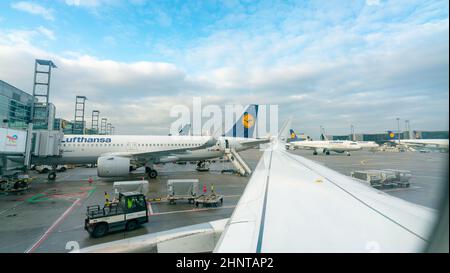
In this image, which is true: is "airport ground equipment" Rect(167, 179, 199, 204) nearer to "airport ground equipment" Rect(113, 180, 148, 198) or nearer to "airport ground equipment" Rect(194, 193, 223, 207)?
"airport ground equipment" Rect(194, 193, 223, 207)

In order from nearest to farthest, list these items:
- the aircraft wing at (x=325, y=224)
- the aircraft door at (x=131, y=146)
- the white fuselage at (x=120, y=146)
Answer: the aircraft wing at (x=325, y=224) < the white fuselage at (x=120, y=146) < the aircraft door at (x=131, y=146)

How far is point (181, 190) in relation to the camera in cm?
1229

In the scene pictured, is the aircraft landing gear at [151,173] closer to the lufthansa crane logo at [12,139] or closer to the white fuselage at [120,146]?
the white fuselage at [120,146]

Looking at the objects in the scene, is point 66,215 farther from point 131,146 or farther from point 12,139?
point 131,146

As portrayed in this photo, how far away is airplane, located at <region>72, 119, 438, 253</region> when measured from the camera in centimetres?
227

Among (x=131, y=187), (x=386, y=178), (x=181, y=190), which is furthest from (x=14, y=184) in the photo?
(x=386, y=178)

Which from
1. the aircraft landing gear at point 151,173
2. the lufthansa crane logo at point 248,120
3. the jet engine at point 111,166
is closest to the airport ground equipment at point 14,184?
the jet engine at point 111,166

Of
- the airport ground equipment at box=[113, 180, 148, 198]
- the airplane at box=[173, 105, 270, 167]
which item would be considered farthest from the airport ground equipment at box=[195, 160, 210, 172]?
the airport ground equipment at box=[113, 180, 148, 198]

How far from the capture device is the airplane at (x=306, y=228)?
89.4 inches

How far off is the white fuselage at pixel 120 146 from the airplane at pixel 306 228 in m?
17.2

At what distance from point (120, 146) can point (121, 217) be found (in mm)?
15302

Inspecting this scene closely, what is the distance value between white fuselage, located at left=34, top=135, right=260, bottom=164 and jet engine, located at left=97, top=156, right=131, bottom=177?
3764 millimetres

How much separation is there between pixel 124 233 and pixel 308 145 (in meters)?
58.0
